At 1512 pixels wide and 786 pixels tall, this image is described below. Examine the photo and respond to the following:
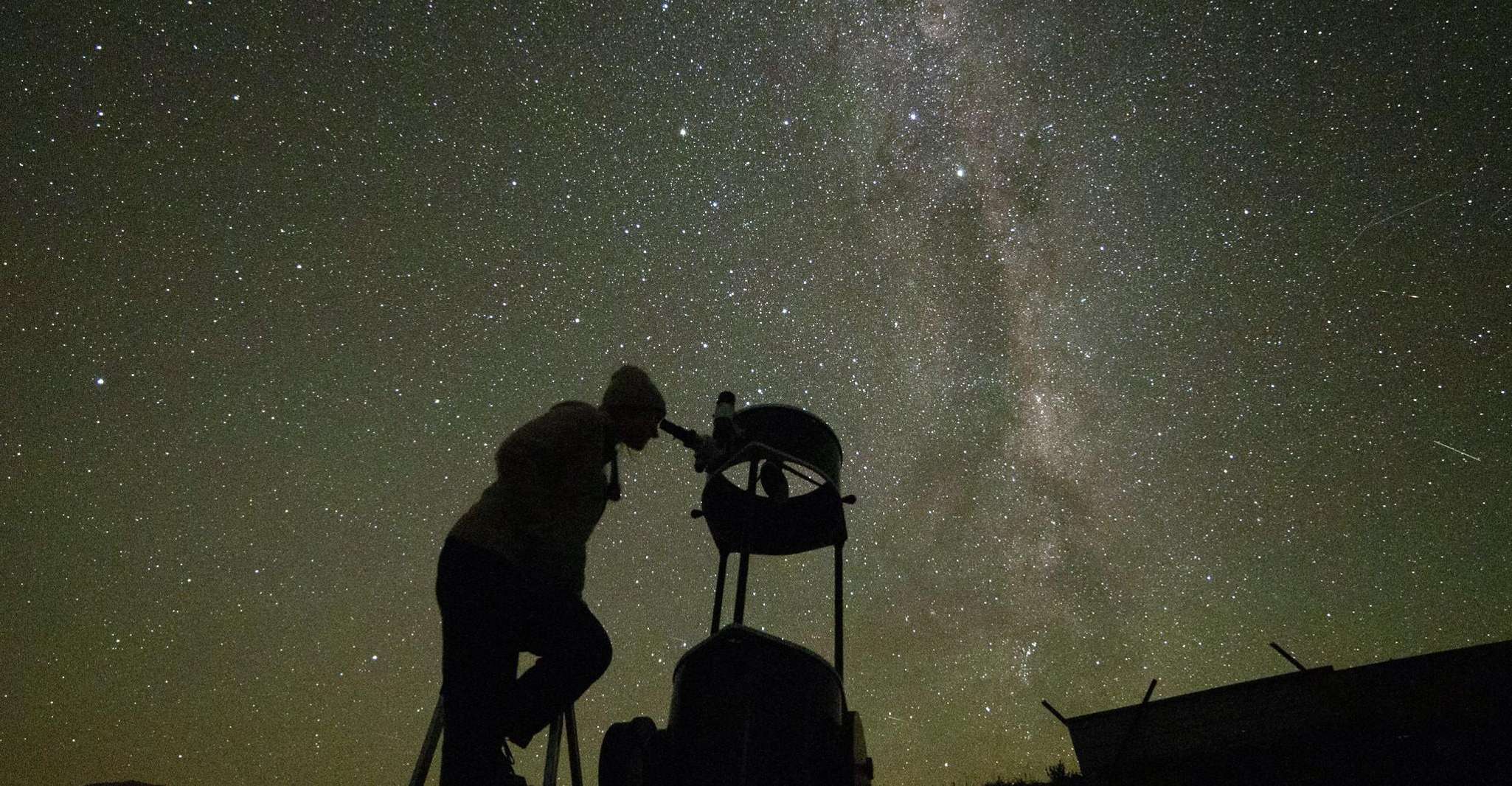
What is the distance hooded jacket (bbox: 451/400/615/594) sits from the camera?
2934 millimetres

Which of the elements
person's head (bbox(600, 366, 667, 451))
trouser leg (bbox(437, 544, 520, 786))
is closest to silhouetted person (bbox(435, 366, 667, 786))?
trouser leg (bbox(437, 544, 520, 786))

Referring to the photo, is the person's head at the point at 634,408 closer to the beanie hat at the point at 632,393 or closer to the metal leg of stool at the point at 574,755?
the beanie hat at the point at 632,393

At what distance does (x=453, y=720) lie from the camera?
2.70m

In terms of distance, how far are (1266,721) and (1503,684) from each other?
9.32 ft

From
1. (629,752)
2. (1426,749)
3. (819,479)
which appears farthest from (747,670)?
(1426,749)

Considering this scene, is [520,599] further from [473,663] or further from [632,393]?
[632,393]

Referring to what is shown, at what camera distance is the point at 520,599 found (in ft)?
9.36

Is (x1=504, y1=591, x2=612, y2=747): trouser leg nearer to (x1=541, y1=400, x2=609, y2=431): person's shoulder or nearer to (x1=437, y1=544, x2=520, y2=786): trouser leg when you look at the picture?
(x1=437, y1=544, x2=520, y2=786): trouser leg

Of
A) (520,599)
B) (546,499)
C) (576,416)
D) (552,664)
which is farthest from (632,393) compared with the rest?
(552,664)

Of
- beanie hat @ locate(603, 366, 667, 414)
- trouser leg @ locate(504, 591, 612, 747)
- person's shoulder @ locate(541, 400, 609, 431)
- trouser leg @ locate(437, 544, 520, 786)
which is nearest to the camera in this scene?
trouser leg @ locate(437, 544, 520, 786)

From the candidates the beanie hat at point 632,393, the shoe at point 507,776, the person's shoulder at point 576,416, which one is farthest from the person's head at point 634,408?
the shoe at point 507,776

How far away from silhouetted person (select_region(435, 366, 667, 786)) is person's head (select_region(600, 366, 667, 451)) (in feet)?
0.62

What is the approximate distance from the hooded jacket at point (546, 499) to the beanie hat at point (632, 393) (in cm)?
18

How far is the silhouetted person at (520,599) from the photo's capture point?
2.73 metres
